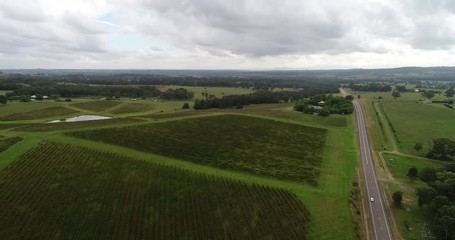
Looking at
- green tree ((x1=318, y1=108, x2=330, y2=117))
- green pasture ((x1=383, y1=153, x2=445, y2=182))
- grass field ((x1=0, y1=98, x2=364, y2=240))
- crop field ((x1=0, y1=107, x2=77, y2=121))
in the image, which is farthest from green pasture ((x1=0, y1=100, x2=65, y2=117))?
green pasture ((x1=383, y1=153, x2=445, y2=182))

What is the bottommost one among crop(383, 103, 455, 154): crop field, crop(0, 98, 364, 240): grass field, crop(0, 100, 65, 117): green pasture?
crop(383, 103, 455, 154): crop field

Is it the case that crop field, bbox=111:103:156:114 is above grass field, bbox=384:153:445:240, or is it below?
above

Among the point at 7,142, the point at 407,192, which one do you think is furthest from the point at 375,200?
the point at 7,142

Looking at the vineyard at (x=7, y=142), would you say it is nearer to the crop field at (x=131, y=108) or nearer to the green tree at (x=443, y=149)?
the crop field at (x=131, y=108)

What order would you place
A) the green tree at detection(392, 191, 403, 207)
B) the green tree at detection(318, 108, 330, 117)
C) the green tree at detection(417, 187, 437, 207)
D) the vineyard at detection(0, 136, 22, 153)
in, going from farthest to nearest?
the green tree at detection(318, 108, 330, 117) < the vineyard at detection(0, 136, 22, 153) < the green tree at detection(392, 191, 403, 207) < the green tree at detection(417, 187, 437, 207)

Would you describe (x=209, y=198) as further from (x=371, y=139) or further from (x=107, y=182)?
(x=371, y=139)

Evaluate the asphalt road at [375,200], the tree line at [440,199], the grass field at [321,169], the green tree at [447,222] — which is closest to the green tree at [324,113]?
the grass field at [321,169]

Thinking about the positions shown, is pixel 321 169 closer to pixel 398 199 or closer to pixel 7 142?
pixel 398 199

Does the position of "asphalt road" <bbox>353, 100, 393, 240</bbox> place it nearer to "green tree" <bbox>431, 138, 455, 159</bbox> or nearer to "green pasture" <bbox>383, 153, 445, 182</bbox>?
"green pasture" <bbox>383, 153, 445, 182</bbox>
